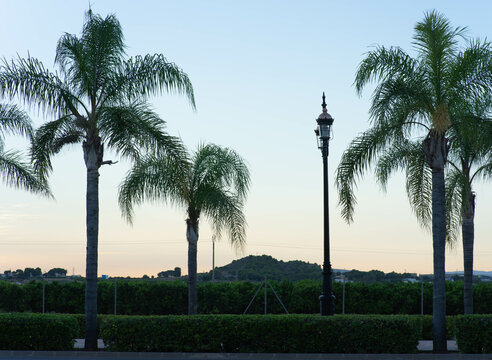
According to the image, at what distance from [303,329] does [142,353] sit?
411 centimetres

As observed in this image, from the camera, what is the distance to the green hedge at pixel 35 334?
1806 centimetres

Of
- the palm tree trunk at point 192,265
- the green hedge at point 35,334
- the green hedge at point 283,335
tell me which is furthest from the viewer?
the palm tree trunk at point 192,265

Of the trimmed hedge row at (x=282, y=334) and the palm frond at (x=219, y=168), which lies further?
the palm frond at (x=219, y=168)

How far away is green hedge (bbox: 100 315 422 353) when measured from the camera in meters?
17.0

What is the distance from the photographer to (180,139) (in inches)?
731

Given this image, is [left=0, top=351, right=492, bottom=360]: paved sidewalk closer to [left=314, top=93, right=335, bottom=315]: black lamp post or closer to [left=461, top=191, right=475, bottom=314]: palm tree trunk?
[left=314, top=93, right=335, bottom=315]: black lamp post

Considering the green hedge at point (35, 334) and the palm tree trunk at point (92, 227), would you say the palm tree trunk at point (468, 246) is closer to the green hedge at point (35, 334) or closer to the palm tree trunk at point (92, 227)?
the palm tree trunk at point (92, 227)

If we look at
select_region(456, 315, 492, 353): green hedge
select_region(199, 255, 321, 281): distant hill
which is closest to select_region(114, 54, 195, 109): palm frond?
select_region(456, 315, 492, 353): green hedge

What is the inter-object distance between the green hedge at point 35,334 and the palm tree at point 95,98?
3.04 ft

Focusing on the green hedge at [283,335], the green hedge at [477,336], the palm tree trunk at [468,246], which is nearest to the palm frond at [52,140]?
the green hedge at [283,335]

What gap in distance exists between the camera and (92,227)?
61.2 ft

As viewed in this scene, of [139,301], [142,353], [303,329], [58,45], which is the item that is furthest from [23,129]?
[303,329]

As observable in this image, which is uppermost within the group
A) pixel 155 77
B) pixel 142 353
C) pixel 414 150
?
pixel 155 77

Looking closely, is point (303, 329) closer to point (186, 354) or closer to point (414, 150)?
point (186, 354)
